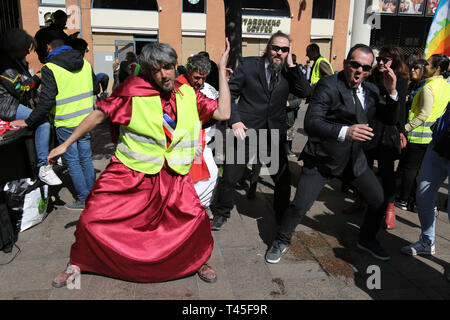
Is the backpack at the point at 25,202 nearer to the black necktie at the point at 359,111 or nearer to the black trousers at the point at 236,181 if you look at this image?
the black trousers at the point at 236,181

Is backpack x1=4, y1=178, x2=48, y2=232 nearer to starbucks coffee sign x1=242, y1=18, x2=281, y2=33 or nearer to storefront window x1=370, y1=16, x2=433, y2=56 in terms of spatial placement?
starbucks coffee sign x1=242, y1=18, x2=281, y2=33

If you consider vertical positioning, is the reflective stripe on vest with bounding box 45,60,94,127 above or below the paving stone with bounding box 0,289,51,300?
above

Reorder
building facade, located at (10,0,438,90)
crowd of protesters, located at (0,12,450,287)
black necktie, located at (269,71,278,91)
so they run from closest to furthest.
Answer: crowd of protesters, located at (0,12,450,287), black necktie, located at (269,71,278,91), building facade, located at (10,0,438,90)

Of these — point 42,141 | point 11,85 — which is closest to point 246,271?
point 42,141

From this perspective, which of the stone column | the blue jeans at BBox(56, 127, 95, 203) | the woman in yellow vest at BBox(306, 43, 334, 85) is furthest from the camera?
the stone column

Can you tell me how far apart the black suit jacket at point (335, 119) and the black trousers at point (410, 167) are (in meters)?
1.53

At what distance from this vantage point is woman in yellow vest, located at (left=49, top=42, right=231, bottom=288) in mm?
2828

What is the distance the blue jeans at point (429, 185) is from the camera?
346 cm

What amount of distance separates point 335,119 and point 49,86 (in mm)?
3102

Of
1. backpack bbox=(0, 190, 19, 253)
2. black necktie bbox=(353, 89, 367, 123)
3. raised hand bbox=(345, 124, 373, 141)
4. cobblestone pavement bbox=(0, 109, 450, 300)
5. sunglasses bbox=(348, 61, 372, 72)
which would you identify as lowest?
cobblestone pavement bbox=(0, 109, 450, 300)

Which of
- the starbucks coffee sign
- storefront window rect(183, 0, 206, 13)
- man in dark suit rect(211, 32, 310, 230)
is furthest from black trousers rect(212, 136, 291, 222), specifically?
storefront window rect(183, 0, 206, 13)

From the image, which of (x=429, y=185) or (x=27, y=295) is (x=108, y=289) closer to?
(x=27, y=295)

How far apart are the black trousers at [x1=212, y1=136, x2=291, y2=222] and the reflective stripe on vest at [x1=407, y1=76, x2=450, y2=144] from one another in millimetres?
1711

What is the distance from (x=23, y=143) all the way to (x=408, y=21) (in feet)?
86.1
